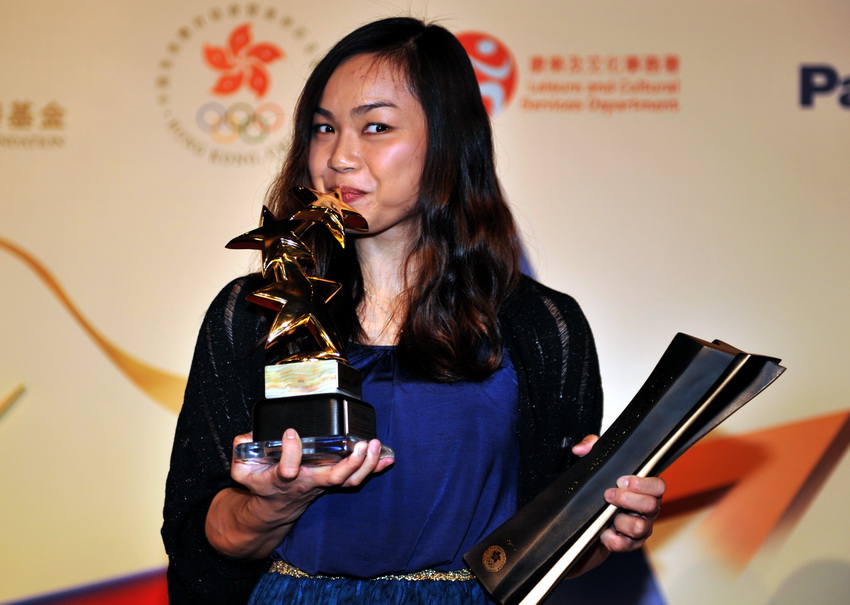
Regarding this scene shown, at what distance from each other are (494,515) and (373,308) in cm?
30

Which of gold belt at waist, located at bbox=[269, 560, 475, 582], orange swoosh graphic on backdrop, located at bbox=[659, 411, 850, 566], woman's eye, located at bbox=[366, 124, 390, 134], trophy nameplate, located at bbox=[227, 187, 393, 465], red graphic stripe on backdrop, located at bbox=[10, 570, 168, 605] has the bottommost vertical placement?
red graphic stripe on backdrop, located at bbox=[10, 570, 168, 605]

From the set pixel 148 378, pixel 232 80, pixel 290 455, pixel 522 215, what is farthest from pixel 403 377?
pixel 232 80

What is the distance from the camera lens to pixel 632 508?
84 cm

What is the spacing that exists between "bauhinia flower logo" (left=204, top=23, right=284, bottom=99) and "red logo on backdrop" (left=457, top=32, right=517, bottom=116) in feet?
1.34

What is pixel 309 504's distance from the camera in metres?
0.97

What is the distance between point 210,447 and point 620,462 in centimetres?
47

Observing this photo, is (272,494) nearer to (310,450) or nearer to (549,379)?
(310,450)

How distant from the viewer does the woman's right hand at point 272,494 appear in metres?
0.80

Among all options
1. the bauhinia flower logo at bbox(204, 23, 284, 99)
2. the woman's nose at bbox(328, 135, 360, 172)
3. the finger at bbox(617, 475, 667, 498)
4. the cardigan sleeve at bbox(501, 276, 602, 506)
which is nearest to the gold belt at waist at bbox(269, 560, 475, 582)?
the cardigan sleeve at bbox(501, 276, 602, 506)

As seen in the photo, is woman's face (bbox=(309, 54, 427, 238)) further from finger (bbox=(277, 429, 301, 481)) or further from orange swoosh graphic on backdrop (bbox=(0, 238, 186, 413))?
orange swoosh graphic on backdrop (bbox=(0, 238, 186, 413))

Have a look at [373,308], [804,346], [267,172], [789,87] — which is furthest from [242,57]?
[804,346]

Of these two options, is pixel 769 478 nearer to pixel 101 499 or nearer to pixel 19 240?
pixel 101 499

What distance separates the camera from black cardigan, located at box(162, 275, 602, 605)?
1.01 m

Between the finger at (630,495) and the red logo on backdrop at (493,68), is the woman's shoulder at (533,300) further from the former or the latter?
the red logo on backdrop at (493,68)
